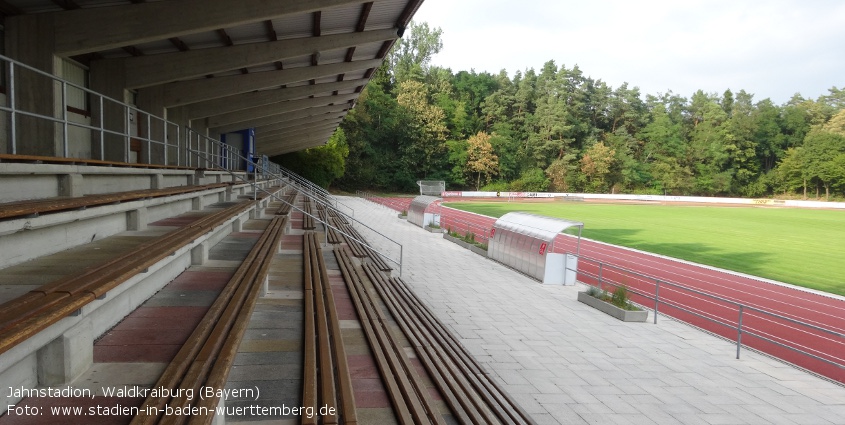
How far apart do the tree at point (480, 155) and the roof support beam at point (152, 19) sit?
224 ft

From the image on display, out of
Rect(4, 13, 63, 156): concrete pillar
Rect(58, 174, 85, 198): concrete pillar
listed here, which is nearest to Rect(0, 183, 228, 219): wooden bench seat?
Rect(58, 174, 85, 198): concrete pillar

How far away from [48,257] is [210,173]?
35.4 ft

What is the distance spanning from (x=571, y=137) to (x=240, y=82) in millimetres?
77847

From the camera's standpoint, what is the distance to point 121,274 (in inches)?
148

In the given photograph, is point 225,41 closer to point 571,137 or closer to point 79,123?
point 79,123

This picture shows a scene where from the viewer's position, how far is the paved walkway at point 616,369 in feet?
22.8

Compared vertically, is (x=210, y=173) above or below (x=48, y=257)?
above

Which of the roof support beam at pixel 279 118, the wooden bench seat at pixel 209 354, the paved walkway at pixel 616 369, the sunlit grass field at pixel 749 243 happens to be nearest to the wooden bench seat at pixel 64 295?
the wooden bench seat at pixel 209 354

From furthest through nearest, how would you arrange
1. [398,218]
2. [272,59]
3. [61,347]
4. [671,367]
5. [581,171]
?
[581,171]
[398,218]
[272,59]
[671,367]
[61,347]

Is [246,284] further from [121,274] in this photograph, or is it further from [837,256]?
[837,256]

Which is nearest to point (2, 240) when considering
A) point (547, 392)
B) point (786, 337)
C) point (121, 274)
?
point (121, 274)

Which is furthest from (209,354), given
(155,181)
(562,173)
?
(562,173)

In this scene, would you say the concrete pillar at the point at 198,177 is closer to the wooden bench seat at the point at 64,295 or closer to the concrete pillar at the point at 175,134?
the concrete pillar at the point at 175,134

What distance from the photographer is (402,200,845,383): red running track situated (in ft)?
35.3
